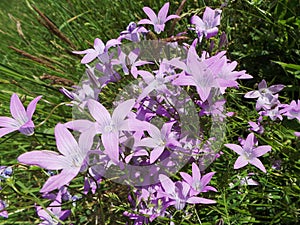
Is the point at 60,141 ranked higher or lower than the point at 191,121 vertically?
higher

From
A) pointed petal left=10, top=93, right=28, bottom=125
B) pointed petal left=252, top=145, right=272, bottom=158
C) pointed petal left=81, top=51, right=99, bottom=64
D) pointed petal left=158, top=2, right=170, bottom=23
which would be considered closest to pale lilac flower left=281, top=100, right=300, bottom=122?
pointed petal left=252, top=145, right=272, bottom=158

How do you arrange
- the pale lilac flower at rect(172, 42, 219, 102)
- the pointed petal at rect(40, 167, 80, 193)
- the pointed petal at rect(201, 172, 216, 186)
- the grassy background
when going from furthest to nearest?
the grassy background, the pointed petal at rect(201, 172, 216, 186), the pale lilac flower at rect(172, 42, 219, 102), the pointed petal at rect(40, 167, 80, 193)

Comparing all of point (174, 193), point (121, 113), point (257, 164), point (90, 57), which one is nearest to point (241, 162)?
point (257, 164)

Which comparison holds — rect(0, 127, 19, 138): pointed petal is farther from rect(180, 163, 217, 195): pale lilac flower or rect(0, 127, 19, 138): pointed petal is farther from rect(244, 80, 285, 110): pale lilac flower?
rect(244, 80, 285, 110): pale lilac flower

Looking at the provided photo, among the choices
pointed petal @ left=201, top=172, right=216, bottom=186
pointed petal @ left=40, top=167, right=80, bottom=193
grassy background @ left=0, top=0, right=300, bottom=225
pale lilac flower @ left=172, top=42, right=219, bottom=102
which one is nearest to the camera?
pointed petal @ left=40, top=167, right=80, bottom=193

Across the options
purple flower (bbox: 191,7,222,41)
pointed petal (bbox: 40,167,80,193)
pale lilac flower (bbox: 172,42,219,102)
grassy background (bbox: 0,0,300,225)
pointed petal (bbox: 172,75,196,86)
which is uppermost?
pointed petal (bbox: 40,167,80,193)

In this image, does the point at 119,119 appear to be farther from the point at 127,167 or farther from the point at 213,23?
the point at 213,23

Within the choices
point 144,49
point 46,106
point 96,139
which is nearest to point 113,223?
point 96,139

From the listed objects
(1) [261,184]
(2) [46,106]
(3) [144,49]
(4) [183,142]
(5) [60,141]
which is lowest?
(1) [261,184]

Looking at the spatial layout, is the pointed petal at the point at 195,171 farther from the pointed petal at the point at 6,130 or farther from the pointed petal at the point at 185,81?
the pointed petal at the point at 6,130
